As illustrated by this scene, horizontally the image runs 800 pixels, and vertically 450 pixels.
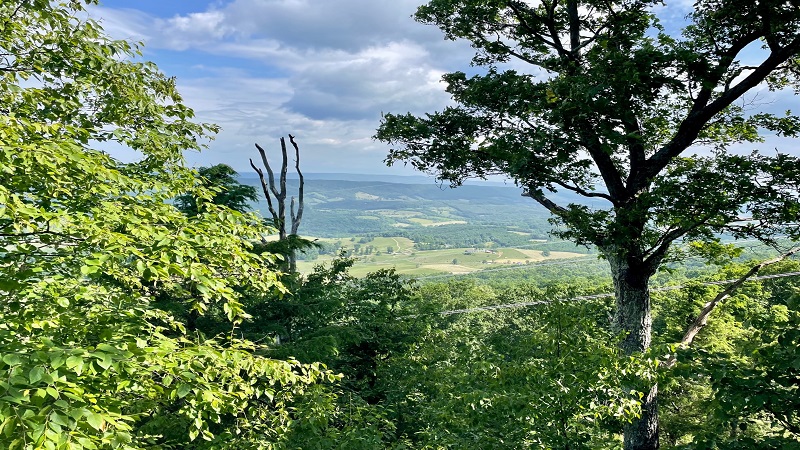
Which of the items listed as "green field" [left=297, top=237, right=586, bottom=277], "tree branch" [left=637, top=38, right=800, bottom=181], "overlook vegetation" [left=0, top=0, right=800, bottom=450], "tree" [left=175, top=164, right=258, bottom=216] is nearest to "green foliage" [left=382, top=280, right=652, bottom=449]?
"overlook vegetation" [left=0, top=0, right=800, bottom=450]

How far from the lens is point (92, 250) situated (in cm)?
416

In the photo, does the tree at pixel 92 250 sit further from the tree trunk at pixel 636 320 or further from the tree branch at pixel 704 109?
the tree branch at pixel 704 109

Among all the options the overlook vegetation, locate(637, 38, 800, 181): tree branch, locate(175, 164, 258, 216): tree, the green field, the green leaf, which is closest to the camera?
the green leaf

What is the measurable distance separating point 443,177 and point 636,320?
18.3 ft

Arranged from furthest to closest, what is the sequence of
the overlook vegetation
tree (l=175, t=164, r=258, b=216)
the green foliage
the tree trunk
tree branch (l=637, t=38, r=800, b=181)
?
tree (l=175, t=164, r=258, b=216), the tree trunk, tree branch (l=637, t=38, r=800, b=181), the green foliage, the overlook vegetation

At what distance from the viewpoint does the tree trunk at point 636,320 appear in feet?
29.7

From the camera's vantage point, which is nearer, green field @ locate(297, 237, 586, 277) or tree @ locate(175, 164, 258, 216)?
tree @ locate(175, 164, 258, 216)

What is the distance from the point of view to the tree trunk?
9.05m

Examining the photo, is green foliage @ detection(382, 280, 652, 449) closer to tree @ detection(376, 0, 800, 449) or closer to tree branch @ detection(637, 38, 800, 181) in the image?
tree @ detection(376, 0, 800, 449)

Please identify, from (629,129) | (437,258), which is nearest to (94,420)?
(629,129)

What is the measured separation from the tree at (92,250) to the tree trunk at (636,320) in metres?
6.98

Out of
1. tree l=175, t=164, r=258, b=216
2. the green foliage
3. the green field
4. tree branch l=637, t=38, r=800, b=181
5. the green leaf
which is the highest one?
tree branch l=637, t=38, r=800, b=181

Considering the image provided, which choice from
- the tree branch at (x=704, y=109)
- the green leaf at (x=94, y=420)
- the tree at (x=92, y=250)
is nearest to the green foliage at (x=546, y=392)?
the tree at (x=92, y=250)

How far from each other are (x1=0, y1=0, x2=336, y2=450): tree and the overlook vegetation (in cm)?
3
